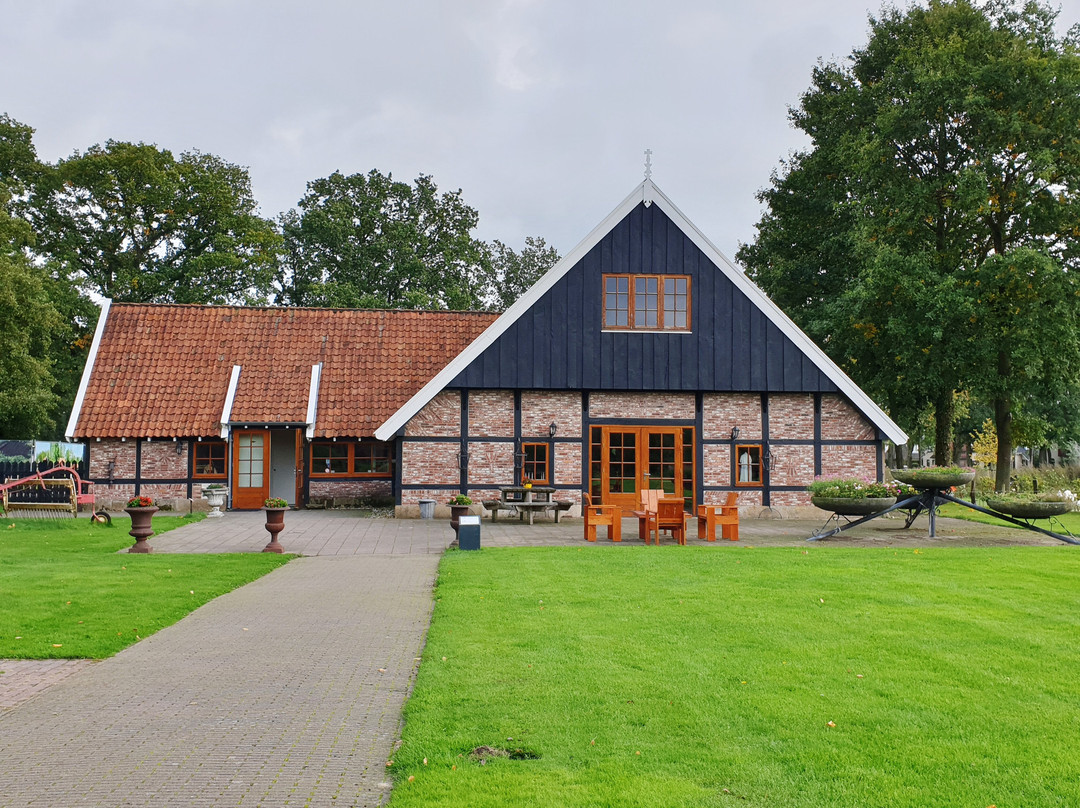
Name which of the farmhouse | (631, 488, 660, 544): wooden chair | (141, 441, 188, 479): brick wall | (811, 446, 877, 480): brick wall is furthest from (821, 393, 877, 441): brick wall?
(141, 441, 188, 479): brick wall

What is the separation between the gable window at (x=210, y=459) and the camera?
21.0 meters

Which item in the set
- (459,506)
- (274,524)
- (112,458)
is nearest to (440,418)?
(459,506)

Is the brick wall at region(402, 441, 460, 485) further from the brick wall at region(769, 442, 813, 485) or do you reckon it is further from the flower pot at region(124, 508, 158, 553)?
the brick wall at region(769, 442, 813, 485)

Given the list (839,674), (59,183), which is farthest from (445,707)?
(59,183)

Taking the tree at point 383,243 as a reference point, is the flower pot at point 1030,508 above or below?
below

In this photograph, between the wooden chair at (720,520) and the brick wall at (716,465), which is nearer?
the wooden chair at (720,520)

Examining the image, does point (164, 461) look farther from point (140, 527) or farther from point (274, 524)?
point (274, 524)

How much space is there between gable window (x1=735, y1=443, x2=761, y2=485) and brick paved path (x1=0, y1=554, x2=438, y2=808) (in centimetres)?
1272

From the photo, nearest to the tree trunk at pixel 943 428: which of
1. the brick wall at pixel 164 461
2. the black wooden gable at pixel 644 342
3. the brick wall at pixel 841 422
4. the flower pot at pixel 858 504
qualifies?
the brick wall at pixel 841 422

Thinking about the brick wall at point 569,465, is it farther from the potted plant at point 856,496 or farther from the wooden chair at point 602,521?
the potted plant at point 856,496

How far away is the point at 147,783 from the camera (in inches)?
162

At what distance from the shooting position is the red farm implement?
1756 centimetres

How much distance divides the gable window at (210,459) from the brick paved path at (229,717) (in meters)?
13.5

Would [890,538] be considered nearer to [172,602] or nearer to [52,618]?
[172,602]
